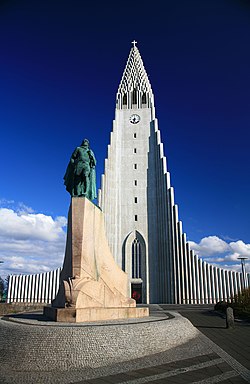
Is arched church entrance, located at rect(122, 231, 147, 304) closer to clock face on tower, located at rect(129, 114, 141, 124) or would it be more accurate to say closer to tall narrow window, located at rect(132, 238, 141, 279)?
tall narrow window, located at rect(132, 238, 141, 279)

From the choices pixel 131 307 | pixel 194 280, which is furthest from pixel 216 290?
pixel 131 307

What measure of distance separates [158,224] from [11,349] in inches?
1091

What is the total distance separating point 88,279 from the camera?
9195mm

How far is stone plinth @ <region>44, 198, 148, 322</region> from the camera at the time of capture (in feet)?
27.4

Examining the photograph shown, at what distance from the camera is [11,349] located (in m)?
6.11

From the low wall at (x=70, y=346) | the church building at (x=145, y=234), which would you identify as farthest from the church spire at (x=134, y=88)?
the low wall at (x=70, y=346)

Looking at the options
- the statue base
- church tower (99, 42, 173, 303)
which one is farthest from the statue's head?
church tower (99, 42, 173, 303)

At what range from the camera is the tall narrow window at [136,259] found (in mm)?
32237

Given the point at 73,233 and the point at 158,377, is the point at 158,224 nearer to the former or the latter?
the point at 73,233

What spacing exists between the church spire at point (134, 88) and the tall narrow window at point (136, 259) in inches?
703

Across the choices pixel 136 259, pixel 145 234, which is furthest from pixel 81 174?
pixel 136 259

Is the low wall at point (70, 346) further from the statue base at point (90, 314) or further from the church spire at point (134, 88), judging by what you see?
the church spire at point (134, 88)

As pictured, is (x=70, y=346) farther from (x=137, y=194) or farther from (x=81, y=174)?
(x=137, y=194)

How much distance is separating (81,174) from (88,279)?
3.79 metres
